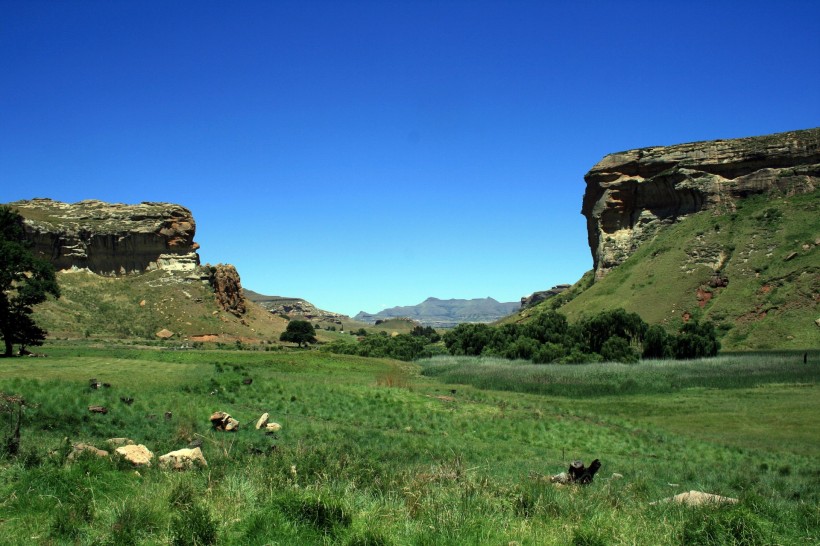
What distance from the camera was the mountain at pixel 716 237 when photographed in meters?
68.2

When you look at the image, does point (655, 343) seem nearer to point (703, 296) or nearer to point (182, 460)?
point (703, 296)

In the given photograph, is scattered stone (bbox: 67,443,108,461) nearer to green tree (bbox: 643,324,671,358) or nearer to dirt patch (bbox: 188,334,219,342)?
green tree (bbox: 643,324,671,358)

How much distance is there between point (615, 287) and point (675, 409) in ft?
202

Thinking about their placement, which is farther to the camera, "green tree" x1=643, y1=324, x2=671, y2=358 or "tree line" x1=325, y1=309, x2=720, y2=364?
"green tree" x1=643, y1=324, x2=671, y2=358

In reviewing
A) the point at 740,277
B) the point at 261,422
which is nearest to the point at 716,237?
the point at 740,277

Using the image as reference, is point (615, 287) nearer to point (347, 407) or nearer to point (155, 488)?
point (347, 407)

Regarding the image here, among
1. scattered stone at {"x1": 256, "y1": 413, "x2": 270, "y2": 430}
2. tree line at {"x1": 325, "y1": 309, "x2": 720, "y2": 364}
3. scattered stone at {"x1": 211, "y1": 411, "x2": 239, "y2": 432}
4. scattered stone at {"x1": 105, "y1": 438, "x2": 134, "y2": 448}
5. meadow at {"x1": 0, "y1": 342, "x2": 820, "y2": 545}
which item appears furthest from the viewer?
tree line at {"x1": 325, "y1": 309, "x2": 720, "y2": 364}

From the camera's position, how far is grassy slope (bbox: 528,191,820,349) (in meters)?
65.2

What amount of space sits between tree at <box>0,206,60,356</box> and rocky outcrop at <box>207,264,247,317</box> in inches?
1990

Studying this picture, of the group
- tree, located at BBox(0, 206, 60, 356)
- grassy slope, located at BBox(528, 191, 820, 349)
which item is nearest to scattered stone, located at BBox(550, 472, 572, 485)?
tree, located at BBox(0, 206, 60, 356)

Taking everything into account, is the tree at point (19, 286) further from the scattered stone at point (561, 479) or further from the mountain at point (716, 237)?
the mountain at point (716, 237)

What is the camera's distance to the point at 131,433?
1772cm

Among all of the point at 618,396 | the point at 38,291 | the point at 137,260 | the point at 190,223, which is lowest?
the point at 618,396

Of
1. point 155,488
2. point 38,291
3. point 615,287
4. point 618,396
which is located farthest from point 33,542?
point 615,287
